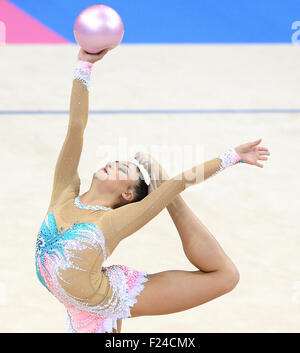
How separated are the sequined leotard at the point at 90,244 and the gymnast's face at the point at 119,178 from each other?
12cm

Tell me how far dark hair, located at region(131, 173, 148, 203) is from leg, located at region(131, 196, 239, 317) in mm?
246

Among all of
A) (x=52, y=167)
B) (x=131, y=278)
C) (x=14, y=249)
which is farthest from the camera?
(x=52, y=167)

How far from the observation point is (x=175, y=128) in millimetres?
5590

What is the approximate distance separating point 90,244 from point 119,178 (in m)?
0.31

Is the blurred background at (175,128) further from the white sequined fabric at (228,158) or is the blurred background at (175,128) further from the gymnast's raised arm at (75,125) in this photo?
the white sequined fabric at (228,158)

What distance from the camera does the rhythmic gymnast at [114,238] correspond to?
2.53m

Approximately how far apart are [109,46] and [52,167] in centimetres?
235

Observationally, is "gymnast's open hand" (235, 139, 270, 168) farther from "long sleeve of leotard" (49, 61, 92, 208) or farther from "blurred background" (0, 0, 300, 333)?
"blurred background" (0, 0, 300, 333)

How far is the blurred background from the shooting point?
3.61 m

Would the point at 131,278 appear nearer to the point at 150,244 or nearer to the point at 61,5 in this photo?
the point at 150,244

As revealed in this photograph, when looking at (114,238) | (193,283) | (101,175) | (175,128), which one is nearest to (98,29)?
(101,175)

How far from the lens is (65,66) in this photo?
6805 millimetres

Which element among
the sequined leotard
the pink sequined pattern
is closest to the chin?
the sequined leotard
